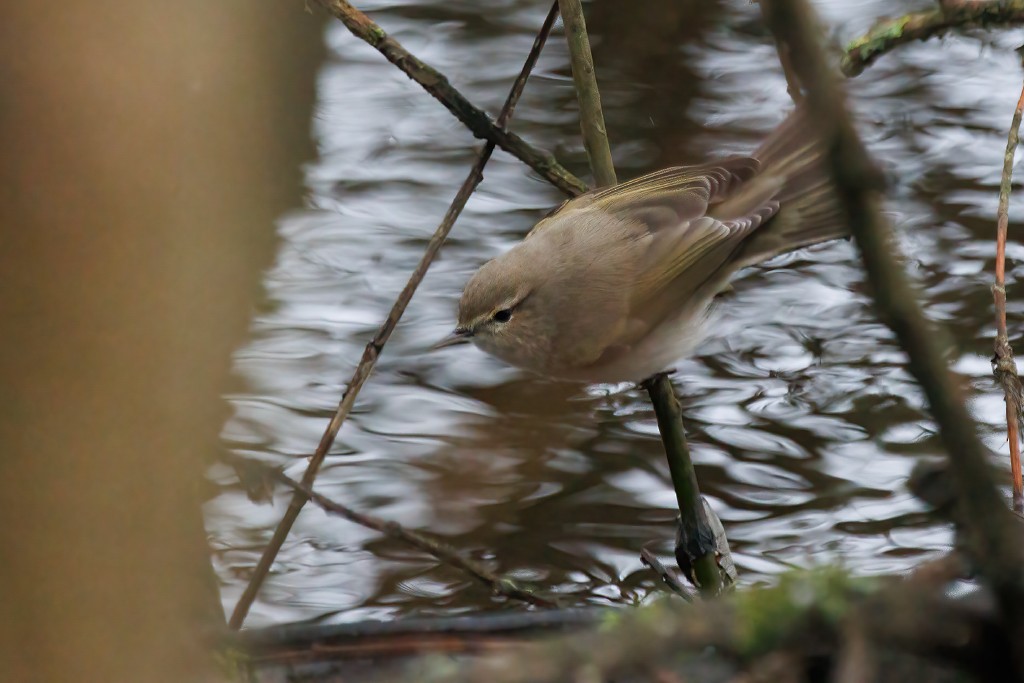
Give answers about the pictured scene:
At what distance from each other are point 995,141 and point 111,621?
19.7 ft

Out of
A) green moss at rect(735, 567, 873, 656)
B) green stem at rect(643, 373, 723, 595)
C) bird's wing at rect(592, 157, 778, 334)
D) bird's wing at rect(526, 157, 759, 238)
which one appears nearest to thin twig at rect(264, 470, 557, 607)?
green stem at rect(643, 373, 723, 595)

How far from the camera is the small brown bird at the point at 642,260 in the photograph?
3711 millimetres

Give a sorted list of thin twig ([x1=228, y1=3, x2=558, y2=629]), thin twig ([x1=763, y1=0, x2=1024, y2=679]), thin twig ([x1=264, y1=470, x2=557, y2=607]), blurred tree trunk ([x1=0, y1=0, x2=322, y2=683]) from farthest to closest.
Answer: thin twig ([x1=228, y1=3, x2=558, y2=629]) < thin twig ([x1=264, y1=470, x2=557, y2=607]) < blurred tree trunk ([x1=0, y1=0, x2=322, y2=683]) < thin twig ([x1=763, y1=0, x2=1024, y2=679])

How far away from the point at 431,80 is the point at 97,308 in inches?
68.4

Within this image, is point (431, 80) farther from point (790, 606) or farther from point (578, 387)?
point (578, 387)

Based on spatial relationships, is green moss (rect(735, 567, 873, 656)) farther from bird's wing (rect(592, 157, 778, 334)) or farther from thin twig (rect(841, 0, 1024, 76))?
bird's wing (rect(592, 157, 778, 334))

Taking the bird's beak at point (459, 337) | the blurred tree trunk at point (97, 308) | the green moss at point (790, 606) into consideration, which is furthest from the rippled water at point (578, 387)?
the green moss at point (790, 606)

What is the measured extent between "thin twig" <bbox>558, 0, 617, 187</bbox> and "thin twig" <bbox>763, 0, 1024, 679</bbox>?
2158mm

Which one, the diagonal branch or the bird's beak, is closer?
the diagonal branch

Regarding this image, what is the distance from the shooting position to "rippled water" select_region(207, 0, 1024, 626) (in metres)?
4.35

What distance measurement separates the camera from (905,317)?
0.98 m

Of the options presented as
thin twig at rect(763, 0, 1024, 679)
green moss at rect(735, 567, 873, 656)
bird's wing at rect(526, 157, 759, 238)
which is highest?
bird's wing at rect(526, 157, 759, 238)

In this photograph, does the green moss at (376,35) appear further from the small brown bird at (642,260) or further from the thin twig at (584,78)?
the small brown bird at (642,260)

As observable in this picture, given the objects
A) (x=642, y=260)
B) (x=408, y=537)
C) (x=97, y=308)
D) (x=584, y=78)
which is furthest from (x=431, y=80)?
(x=97, y=308)
